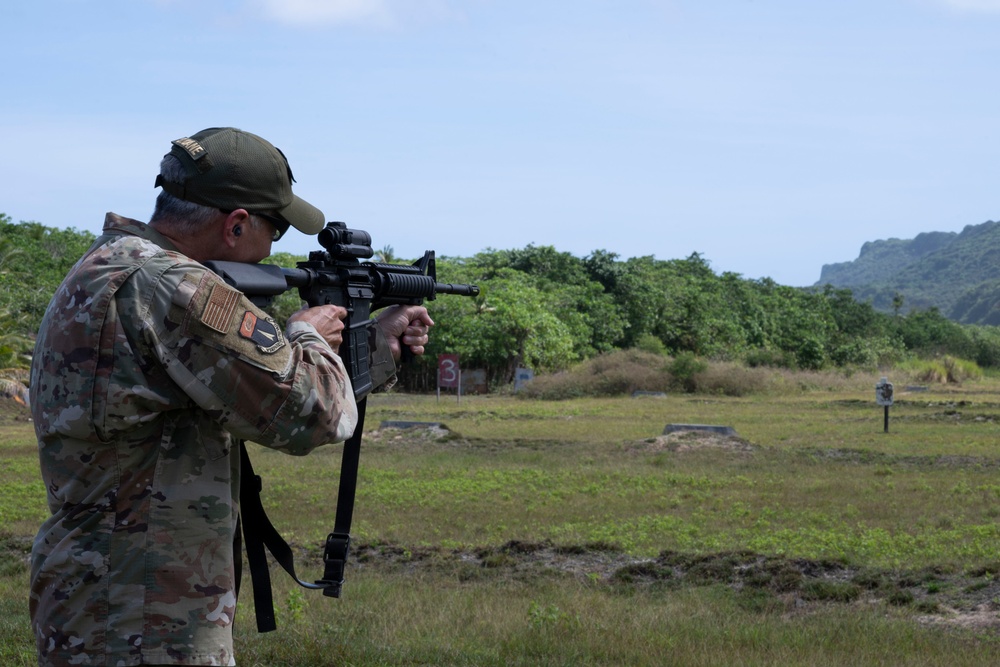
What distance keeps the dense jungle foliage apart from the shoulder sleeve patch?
1180 inches

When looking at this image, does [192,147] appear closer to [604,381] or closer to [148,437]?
[148,437]

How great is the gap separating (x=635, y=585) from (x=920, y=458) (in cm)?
1089

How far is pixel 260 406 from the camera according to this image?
96.7 inches

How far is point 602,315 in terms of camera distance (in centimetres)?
5475

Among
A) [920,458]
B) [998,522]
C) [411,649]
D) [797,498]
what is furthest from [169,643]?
[920,458]

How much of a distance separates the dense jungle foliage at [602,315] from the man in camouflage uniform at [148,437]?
2981cm

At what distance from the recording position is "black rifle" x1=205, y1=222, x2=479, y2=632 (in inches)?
119

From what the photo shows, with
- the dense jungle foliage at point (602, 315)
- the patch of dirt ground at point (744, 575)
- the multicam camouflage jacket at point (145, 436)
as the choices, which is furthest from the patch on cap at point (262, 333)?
the dense jungle foliage at point (602, 315)

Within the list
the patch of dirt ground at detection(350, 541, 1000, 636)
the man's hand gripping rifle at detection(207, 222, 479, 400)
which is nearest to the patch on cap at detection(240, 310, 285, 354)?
the man's hand gripping rifle at detection(207, 222, 479, 400)

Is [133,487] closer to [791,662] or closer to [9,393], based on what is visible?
[791,662]

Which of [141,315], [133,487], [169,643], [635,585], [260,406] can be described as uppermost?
[141,315]

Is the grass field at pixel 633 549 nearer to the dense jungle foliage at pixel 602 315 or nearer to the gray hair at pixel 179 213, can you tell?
the gray hair at pixel 179 213

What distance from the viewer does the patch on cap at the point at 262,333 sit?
244cm

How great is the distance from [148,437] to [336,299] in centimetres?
108
